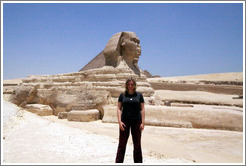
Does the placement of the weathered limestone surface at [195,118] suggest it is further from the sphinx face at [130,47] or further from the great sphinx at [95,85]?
the sphinx face at [130,47]

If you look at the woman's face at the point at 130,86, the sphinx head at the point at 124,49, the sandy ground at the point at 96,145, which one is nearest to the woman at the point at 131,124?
the woman's face at the point at 130,86

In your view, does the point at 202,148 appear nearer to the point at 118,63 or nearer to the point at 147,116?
the point at 147,116

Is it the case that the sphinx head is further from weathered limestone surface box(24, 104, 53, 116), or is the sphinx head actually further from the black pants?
the black pants

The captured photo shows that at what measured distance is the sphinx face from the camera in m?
9.66

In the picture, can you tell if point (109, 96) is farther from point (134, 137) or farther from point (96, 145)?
point (134, 137)

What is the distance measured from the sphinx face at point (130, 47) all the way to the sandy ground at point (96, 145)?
441 cm

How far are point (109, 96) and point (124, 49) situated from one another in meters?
2.55

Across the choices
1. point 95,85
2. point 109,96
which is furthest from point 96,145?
point 95,85

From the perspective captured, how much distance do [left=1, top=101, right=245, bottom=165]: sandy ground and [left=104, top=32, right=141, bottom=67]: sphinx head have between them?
173 inches

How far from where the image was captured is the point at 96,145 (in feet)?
13.4

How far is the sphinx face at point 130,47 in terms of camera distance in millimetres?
9664

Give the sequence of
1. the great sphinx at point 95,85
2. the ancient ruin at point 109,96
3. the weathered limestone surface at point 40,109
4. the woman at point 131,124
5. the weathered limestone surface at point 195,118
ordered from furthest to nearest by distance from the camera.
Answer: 1. the weathered limestone surface at point 40,109
2. the great sphinx at point 95,85
3. the ancient ruin at point 109,96
4. the weathered limestone surface at point 195,118
5. the woman at point 131,124

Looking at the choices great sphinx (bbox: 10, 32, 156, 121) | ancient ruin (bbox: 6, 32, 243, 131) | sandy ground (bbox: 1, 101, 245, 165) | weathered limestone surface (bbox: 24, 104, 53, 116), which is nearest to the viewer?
sandy ground (bbox: 1, 101, 245, 165)

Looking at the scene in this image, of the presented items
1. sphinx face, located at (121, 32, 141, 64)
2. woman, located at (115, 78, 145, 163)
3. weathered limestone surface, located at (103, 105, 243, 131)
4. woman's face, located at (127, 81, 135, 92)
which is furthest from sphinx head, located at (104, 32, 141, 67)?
woman, located at (115, 78, 145, 163)
